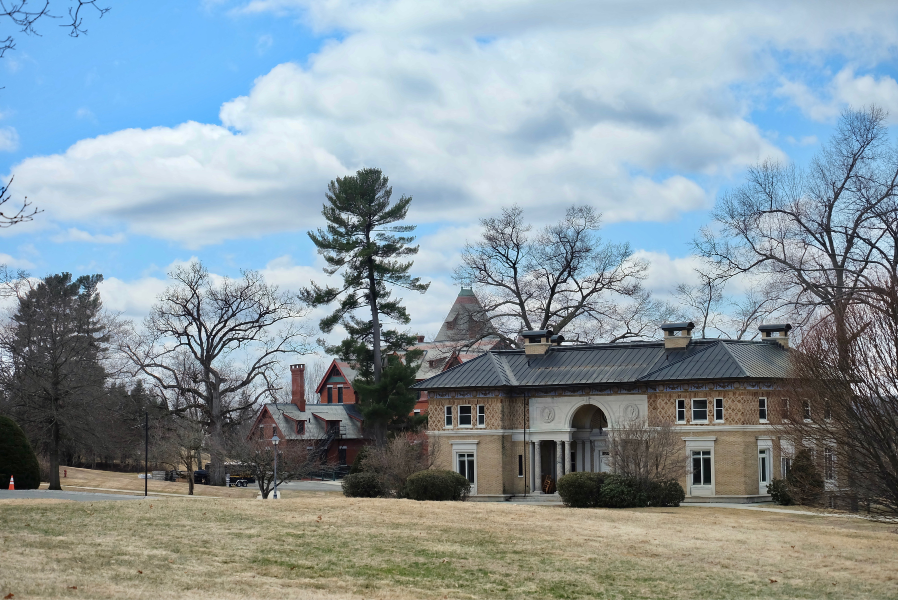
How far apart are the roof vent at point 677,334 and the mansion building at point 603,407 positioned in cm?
5

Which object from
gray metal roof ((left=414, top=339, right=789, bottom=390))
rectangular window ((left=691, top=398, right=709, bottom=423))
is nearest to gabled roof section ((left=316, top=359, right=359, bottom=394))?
gray metal roof ((left=414, top=339, right=789, bottom=390))

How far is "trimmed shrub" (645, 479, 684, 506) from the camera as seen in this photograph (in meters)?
38.2

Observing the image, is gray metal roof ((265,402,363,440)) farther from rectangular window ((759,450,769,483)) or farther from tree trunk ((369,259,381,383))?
rectangular window ((759,450,769,483))

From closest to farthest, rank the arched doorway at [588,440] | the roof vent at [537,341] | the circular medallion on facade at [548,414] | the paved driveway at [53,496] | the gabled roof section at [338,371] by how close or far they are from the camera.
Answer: the paved driveway at [53,496]
the circular medallion on facade at [548,414]
the arched doorway at [588,440]
the roof vent at [537,341]
the gabled roof section at [338,371]

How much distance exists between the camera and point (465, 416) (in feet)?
170

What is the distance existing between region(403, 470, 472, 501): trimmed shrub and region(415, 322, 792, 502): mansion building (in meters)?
10.8

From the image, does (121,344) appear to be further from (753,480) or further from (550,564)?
(550,564)

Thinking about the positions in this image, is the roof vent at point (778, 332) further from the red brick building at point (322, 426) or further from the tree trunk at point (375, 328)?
the red brick building at point (322, 426)

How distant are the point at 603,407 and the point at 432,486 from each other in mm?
13351

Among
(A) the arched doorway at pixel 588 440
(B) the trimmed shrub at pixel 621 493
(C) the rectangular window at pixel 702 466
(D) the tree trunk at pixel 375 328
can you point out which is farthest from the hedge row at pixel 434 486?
(D) the tree trunk at pixel 375 328

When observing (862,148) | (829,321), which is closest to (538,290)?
(862,148)

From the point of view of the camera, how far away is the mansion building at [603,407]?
45.3 m

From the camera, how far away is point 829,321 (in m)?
28.6

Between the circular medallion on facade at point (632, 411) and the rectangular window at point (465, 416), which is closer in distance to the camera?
the circular medallion on facade at point (632, 411)
